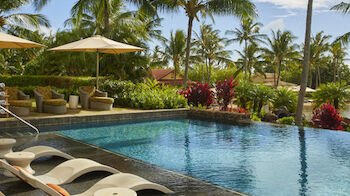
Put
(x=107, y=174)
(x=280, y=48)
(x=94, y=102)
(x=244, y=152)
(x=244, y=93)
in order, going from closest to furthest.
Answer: (x=107, y=174) → (x=244, y=152) → (x=94, y=102) → (x=244, y=93) → (x=280, y=48)

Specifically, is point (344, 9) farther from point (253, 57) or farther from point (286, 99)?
point (253, 57)

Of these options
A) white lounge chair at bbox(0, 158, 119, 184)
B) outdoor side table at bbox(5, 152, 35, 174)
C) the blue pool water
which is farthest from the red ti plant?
outdoor side table at bbox(5, 152, 35, 174)

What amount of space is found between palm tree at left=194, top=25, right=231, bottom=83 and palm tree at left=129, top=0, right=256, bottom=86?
73.8ft

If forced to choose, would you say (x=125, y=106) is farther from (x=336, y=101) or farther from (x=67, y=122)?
(x=336, y=101)

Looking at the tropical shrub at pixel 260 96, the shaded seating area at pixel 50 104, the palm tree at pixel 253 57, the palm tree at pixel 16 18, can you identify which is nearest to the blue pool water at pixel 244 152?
the shaded seating area at pixel 50 104

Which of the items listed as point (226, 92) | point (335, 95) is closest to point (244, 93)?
point (226, 92)

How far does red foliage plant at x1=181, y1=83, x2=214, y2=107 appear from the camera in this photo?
1242 centimetres

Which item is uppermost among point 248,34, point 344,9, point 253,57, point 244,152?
point 248,34

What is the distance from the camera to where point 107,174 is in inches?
166

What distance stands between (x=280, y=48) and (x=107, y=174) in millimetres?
40168

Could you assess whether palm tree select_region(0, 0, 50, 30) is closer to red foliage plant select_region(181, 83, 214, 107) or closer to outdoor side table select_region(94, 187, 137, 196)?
red foliage plant select_region(181, 83, 214, 107)

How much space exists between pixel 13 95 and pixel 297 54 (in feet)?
128

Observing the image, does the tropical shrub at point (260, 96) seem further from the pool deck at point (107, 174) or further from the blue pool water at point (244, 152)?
the pool deck at point (107, 174)

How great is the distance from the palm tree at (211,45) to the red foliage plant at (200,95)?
29.1 meters
